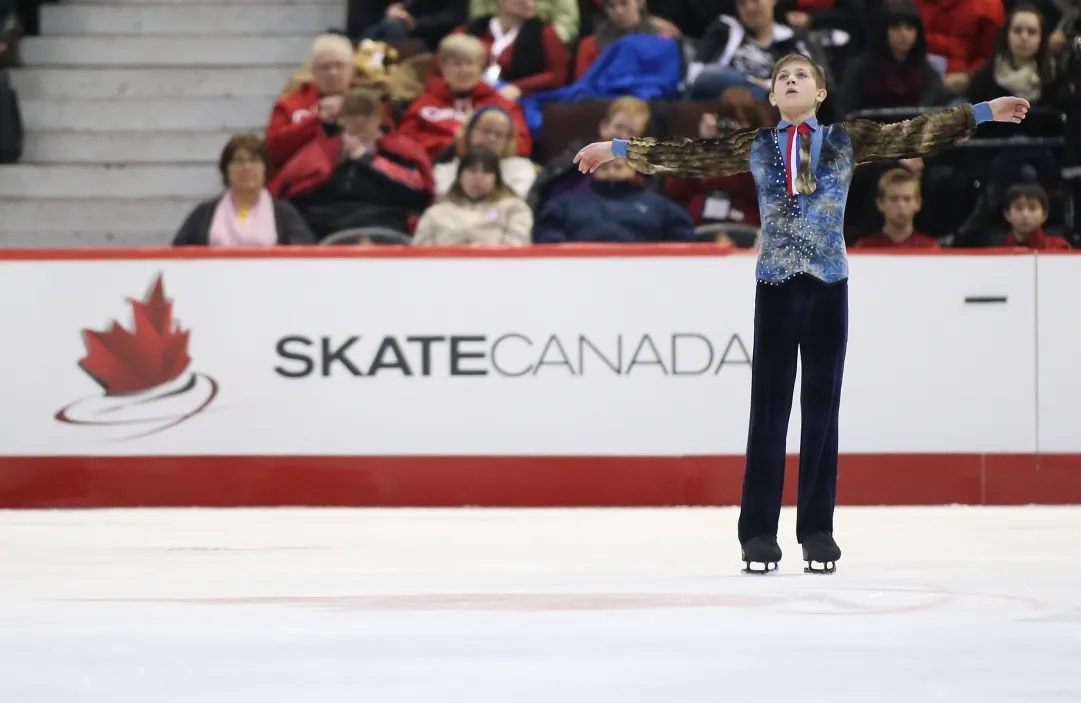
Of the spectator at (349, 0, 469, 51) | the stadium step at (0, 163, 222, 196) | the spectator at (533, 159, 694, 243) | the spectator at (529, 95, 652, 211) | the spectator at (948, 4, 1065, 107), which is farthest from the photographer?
the spectator at (349, 0, 469, 51)

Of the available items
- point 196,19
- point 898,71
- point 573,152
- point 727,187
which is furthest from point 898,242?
point 196,19

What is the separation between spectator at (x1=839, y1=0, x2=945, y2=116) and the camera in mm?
9156

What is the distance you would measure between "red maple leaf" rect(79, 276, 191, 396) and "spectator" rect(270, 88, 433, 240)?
140cm

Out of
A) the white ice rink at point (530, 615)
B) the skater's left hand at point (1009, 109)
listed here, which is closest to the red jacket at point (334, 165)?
the white ice rink at point (530, 615)

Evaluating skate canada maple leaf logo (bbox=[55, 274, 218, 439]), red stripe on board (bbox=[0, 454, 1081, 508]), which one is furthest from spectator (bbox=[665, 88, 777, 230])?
skate canada maple leaf logo (bbox=[55, 274, 218, 439])

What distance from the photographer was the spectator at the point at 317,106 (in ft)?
30.2

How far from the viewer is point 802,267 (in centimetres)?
486

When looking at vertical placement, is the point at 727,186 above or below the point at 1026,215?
above

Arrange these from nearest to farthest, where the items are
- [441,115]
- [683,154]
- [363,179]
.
A: 1. [683,154]
2. [363,179]
3. [441,115]

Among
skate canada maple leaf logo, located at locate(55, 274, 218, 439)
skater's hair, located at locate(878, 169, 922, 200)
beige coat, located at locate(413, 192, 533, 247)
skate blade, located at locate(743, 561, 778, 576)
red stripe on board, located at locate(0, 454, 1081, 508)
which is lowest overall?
red stripe on board, located at locate(0, 454, 1081, 508)

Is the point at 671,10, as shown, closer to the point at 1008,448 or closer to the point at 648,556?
the point at 1008,448

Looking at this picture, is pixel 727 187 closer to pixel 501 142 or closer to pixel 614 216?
pixel 614 216

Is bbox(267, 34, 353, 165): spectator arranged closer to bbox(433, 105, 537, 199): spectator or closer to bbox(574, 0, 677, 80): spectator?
bbox(433, 105, 537, 199): spectator

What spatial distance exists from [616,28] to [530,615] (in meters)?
5.97
